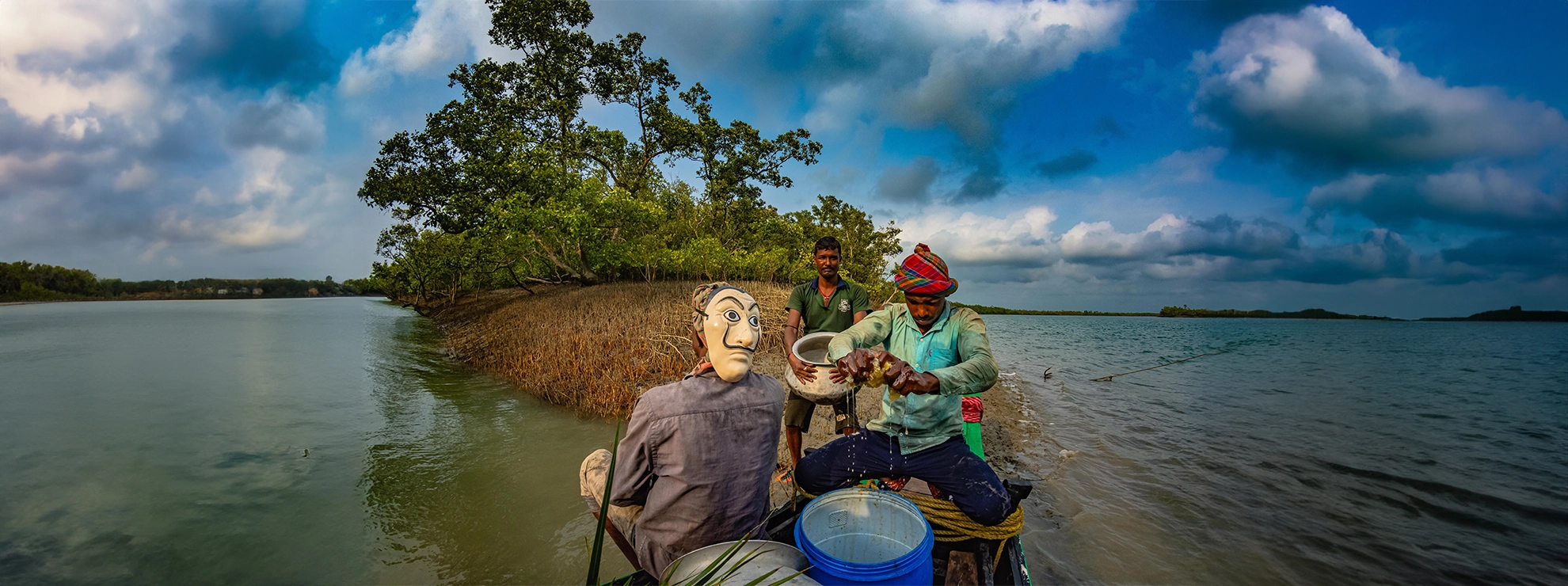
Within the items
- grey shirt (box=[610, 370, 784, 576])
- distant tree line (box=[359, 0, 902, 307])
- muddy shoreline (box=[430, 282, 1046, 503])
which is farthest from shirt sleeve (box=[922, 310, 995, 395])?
distant tree line (box=[359, 0, 902, 307])

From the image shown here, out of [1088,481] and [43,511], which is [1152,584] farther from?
[43,511]

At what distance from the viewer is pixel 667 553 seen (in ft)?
7.26

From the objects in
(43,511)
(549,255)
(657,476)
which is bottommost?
(43,511)

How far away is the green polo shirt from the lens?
15.4 ft

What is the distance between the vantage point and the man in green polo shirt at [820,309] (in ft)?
14.4

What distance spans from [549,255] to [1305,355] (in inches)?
1325

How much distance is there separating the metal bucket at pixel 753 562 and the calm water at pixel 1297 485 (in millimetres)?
3031

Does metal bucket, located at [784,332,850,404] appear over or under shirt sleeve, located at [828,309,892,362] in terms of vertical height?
under

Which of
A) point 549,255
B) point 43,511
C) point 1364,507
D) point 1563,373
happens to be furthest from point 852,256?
point 43,511

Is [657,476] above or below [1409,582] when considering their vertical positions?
above

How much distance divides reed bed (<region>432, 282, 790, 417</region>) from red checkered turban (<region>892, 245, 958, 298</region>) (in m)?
3.98

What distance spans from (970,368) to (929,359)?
0.45 meters

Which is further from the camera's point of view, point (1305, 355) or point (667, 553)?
point (1305, 355)

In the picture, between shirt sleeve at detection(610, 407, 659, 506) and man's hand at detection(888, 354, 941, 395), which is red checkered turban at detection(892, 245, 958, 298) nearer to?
man's hand at detection(888, 354, 941, 395)
